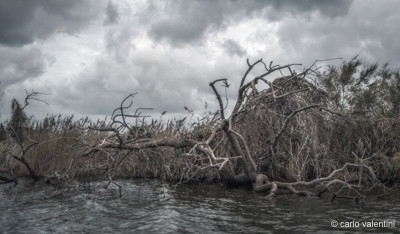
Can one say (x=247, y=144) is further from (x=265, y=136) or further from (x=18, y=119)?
(x=18, y=119)

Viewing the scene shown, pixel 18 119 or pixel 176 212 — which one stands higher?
pixel 18 119

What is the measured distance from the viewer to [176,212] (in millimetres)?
7945

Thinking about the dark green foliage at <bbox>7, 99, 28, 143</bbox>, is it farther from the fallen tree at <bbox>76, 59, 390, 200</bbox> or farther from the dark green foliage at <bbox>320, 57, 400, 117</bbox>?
the dark green foliage at <bbox>320, 57, 400, 117</bbox>

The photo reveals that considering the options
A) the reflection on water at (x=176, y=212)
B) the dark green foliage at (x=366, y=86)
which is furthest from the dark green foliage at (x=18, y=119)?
the dark green foliage at (x=366, y=86)

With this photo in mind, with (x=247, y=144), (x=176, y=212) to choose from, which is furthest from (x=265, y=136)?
(x=176, y=212)

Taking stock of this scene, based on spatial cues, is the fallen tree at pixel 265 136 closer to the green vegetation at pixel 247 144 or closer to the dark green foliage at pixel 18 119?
the green vegetation at pixel 247 144

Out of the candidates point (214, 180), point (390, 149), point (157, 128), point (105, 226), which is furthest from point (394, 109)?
point (105, 226)

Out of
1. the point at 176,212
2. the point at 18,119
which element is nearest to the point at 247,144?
the point at 176,212

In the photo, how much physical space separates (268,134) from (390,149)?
13.9 ft

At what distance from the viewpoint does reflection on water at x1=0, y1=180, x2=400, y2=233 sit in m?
6.62

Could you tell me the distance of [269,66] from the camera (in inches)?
405

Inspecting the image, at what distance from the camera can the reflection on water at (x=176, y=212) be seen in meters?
6.62

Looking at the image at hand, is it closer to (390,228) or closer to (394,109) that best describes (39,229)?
(390,228)

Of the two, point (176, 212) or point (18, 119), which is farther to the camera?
point (18, 119)
